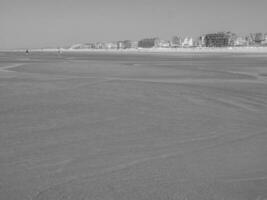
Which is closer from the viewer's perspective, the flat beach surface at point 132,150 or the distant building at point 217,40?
the flat beach surface at point 132,150

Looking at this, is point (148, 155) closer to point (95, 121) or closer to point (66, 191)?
point (66, 191)

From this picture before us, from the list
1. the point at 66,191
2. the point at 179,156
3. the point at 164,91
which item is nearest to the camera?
the point at 66,191

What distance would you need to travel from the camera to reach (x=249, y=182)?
4.34 m

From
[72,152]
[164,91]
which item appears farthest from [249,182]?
[164,91]

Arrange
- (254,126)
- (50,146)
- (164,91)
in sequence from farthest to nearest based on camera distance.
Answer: (164,91), (254,126), (50,146)

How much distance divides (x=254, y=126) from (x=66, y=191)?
15.1 feet

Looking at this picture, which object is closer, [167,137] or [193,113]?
[167,137]

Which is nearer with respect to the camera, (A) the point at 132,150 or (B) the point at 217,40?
(A) the point at 132,150

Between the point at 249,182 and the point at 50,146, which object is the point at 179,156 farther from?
the point at 50,146

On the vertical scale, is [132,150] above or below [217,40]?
above

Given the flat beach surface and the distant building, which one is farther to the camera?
the distant building

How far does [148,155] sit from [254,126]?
9.77 ft

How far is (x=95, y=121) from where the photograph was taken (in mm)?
7773

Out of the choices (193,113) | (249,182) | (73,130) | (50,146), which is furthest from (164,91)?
(249,182)
